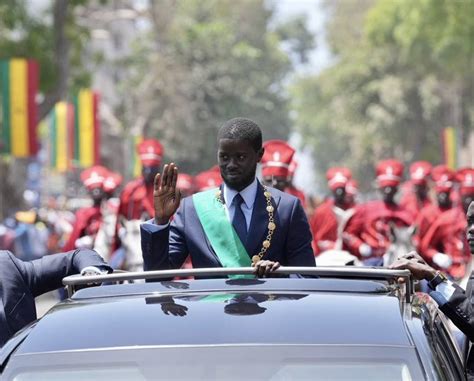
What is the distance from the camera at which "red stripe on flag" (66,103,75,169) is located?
117ft

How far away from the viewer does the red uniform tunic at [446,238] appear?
1420 centimetres

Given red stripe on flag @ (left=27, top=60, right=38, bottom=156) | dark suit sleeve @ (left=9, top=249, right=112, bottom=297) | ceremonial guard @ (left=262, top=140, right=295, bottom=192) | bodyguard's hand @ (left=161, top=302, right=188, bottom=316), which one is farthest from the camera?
red stripe on flag @ (left=27, top=60, right=38, bottom=156)

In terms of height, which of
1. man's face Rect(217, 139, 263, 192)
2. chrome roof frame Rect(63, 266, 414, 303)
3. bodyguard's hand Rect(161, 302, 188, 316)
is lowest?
bodyguard's hand Rect(161, 302, 188, 316)

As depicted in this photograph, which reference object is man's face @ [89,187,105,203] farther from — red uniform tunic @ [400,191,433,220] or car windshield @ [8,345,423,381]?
car windshield @ [8,345,423,381]

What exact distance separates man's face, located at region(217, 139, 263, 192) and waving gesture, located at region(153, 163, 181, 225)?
0.93ft

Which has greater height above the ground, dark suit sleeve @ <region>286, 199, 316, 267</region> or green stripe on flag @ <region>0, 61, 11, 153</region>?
dark suit sleeve @ <region>286, 199, 316, 267</region>

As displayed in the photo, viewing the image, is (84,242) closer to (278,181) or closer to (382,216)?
(382,216)

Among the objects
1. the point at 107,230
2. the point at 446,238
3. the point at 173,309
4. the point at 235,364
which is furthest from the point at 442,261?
the point at 235,364

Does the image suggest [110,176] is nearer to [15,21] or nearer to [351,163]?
[15,21]

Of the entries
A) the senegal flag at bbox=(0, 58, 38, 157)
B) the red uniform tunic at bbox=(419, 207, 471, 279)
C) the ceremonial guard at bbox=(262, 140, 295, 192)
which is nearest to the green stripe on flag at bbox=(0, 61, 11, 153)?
the senegal flag at bbox=(0, 58, 38, 157)

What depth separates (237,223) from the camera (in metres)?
6.43

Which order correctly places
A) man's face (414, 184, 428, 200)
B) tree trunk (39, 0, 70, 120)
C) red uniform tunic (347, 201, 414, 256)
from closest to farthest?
red uniform tunic (347, 201, 414, 256) → man's face (414, 184, 428, 200) → tree trunk (39, 0, 70, 120)

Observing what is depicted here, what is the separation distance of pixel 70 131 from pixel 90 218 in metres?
20.9

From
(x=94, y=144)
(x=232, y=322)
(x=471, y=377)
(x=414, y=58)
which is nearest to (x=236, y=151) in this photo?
(x=471, y=377)
